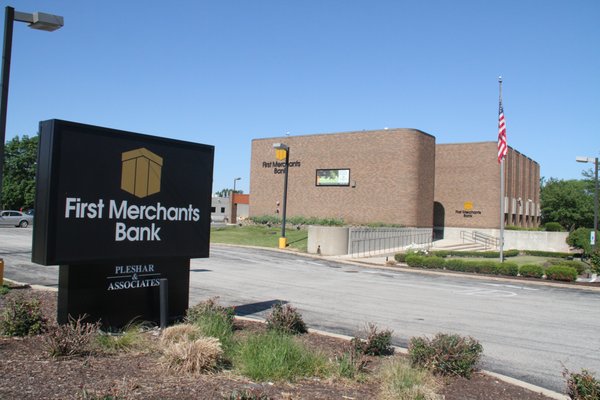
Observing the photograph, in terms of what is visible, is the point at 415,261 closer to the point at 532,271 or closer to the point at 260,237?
the point at 532,271

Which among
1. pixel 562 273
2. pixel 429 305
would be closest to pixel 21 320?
pixel 429 305

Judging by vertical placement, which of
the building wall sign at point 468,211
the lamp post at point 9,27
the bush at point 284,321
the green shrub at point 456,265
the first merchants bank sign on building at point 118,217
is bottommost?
the green shrub at point 456,265

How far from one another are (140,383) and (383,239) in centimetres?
3215

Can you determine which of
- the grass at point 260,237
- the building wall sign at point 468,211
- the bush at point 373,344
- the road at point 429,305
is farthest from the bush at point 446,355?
the building wall sign at point 468,211

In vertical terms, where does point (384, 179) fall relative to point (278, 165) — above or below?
below

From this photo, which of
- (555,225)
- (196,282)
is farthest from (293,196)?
(196,282)

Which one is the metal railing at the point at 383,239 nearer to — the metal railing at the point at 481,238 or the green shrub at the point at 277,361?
the metal railing at the point at 481,238

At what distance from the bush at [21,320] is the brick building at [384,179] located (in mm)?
37630

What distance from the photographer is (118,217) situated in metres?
7.55

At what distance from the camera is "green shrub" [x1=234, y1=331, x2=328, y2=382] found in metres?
5.66

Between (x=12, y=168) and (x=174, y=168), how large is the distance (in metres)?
70.4

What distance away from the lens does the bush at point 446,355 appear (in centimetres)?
622

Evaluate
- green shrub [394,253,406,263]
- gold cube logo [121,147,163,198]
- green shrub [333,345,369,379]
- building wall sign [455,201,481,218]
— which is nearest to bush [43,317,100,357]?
gold cube logo [121,147,163,198]

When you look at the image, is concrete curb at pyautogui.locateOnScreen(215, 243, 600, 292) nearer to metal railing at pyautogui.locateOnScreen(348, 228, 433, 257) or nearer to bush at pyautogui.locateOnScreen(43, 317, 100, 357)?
metal railing at pyautogui.locateOnScreen(348, 228, 433, 257)
